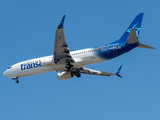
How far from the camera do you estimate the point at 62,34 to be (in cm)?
3250

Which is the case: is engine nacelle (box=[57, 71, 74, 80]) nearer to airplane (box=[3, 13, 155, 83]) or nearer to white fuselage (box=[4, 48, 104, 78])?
airplane (box=[3, 13, 155, 83])

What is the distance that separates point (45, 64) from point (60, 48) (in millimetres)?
3702


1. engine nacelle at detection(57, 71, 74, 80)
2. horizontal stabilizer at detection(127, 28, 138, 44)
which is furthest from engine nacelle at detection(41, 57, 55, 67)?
horizontal stabilizer at detection(127, 28, 138, 44)

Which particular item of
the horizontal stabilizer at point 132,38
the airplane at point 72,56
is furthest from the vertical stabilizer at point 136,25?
the horizontal stabilizer at point 132,38

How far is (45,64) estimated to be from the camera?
36875 millimetres

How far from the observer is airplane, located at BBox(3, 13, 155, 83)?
3466cm

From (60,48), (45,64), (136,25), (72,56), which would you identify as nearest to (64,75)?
(72,56)

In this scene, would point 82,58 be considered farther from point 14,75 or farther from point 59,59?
point 14,75

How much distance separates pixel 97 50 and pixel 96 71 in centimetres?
790

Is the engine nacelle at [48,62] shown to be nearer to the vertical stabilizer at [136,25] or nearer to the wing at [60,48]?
the wing at [60,48]

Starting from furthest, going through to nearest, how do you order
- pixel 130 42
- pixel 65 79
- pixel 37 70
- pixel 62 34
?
pixel 65 79, pixel 37 70, pixel 130 42, pixel 62 34

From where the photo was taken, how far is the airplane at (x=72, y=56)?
34659 mm

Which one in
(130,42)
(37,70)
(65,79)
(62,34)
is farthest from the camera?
(65,79)

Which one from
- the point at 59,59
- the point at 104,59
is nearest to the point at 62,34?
the point at 59,59
